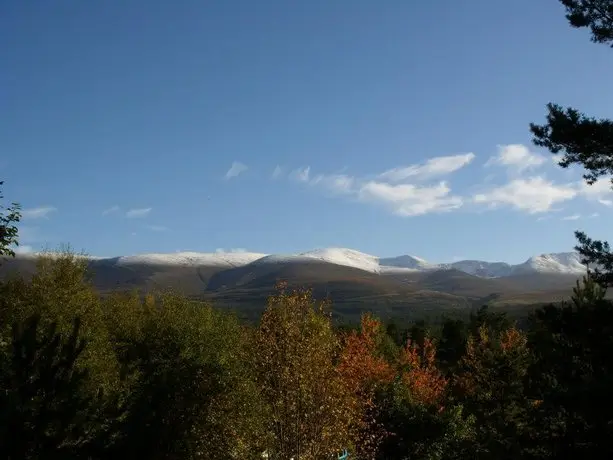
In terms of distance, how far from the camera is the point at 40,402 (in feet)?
43.4

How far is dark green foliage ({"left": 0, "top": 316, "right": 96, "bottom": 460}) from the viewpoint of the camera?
12375 millimetres

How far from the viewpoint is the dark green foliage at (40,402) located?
40.6 ft

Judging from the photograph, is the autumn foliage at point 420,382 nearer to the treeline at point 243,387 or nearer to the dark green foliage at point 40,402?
the treeline at point 243,387

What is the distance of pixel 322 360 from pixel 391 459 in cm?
1595

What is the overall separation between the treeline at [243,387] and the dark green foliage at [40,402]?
4 centimetres

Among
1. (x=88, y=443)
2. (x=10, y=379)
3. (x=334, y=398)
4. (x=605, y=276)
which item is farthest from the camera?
(x=334, y=398)

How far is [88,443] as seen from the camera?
14438 mm

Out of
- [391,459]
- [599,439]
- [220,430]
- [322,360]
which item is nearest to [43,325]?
[220,430]

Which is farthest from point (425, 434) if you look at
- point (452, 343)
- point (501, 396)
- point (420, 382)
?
point (452, 343)

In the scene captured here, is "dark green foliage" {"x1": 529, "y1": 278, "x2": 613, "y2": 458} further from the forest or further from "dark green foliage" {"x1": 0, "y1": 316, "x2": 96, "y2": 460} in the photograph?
"dark green foliage" {"x1": 0, "y1": 316, "x2": 96, "y2": 460}

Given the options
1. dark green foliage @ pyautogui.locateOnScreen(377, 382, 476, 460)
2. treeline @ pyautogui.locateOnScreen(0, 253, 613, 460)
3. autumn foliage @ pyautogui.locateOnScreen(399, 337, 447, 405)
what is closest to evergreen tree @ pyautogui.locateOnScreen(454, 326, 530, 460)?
treeline @ pyautogui.locateOnScreen(0, 253, 613, 460)

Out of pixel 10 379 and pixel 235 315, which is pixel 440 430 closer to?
pixel 235 315

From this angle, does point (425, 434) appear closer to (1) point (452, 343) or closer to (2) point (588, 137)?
(2) point (588, 137)

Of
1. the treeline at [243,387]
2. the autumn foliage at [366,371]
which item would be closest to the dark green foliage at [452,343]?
the autumn foliage at [366,371]
